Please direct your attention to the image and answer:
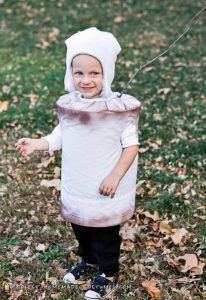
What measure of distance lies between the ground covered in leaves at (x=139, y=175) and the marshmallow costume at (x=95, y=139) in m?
0.76

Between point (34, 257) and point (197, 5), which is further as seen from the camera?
point (197, 5)

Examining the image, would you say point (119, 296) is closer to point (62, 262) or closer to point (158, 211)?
point (62, 262)

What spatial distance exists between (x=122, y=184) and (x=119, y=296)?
0.90m

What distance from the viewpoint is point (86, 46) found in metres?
2.86

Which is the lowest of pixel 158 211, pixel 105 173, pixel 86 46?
pixel 158 211

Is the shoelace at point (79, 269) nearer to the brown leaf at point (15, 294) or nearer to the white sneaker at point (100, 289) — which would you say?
the white sneaker at point (100, 289)

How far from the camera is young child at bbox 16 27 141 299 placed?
292 cm

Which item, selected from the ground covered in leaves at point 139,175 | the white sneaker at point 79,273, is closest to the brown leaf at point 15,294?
the ground covered in leaves at point 139,175

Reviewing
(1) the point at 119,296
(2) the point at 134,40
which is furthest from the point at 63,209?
(2) the point at 134,40

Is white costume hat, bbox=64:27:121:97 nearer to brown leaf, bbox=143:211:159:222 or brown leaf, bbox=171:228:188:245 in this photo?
brown leaf, bbox=171:228:188:245

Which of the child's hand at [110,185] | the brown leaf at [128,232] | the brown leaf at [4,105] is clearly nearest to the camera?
the child's hand at [110,185]

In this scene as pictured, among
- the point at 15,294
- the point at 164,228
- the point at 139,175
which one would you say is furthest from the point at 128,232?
the point at 15,294

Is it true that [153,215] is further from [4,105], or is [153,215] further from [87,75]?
[4,105]

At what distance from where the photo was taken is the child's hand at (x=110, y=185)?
296cm
